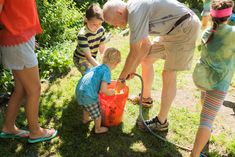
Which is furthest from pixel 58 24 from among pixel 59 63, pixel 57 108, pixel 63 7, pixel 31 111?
pixel 31 111

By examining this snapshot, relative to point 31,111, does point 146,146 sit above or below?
below

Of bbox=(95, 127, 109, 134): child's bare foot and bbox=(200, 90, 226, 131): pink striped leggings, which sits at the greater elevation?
bbox=(200, 90, 226, 131): pink striped leggings

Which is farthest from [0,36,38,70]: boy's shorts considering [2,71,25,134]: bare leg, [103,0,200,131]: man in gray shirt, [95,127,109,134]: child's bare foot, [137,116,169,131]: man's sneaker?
[137,116,169,131]: man's sneaker

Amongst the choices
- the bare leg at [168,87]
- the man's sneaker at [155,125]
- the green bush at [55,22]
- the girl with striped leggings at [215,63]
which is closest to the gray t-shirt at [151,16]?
the girl with striped leggings at [215,63]

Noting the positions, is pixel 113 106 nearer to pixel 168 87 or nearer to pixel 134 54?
pixel 168 87

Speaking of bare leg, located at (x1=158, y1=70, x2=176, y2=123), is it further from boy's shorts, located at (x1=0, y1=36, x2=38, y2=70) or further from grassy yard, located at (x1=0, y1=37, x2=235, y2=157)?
boy's shorts, located at (x1=0, y1=36, x2=38, y2=70)

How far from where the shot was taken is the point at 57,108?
4598 millimetres

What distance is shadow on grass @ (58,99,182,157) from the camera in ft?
12.6

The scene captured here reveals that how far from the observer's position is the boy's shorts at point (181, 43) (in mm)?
3533

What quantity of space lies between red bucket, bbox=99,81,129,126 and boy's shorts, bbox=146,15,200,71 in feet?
2.05

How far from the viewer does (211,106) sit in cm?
336

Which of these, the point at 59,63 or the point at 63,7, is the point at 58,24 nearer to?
the point at 63,7

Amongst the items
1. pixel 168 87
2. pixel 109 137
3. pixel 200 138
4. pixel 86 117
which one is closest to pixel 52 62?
pixel 86 117

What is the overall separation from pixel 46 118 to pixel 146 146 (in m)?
1.34
